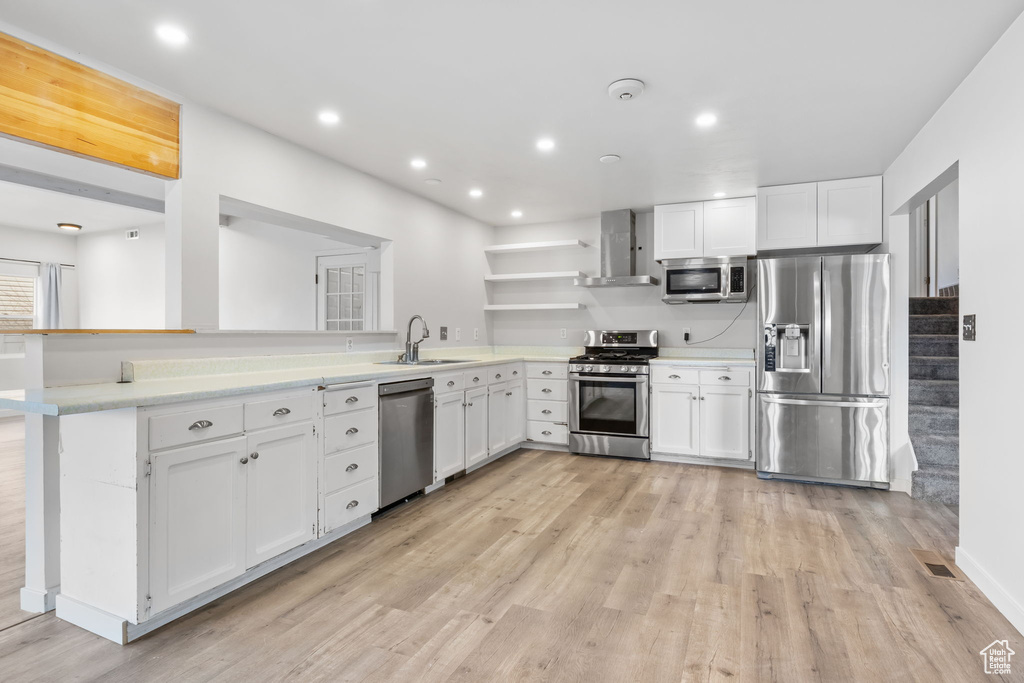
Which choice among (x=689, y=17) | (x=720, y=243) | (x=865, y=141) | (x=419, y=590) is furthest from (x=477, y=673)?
(x=720, y=243)

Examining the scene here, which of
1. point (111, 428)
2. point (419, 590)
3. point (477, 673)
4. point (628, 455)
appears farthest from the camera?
point (628, 455)

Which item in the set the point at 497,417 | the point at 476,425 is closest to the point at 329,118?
the point at 476,425

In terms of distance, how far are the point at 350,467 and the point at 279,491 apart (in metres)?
0.48

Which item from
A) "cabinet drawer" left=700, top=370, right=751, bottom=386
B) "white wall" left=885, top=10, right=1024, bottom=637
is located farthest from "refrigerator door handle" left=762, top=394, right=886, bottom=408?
"white wall" left=885, top=10, right=1024, bottom=637

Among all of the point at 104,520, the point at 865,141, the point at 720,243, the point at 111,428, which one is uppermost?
the point at 865,141

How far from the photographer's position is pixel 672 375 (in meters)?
4.63

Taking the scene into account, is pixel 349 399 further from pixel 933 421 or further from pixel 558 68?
pixel 933 421

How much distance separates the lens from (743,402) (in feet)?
14.5

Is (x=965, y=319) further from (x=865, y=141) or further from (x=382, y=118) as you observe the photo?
(x=382, y=118)

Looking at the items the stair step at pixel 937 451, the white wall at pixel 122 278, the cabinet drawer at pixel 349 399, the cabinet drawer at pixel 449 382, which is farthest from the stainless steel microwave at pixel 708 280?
the white wall at pixel 122 278

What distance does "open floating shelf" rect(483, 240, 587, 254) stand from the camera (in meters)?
5.34

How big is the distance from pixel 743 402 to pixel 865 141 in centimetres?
209

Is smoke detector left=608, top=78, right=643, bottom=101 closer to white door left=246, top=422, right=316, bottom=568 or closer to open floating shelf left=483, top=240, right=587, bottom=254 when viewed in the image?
white door left=246, top=422, right=316, bottom=568

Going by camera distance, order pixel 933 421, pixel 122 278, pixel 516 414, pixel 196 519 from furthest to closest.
Result: pixel 122 278
pixel 516 414
pixel 933 421
pixel 196 519
